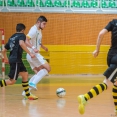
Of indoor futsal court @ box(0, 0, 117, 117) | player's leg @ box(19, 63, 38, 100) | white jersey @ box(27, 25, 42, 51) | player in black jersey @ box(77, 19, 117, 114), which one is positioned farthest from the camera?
indoor futsal court @ box(0, 0, 117, 117)

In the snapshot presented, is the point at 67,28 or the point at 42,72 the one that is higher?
the point at 42,72

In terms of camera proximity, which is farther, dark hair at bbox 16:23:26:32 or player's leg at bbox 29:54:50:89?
player's leg at bbox 29:54:50:89

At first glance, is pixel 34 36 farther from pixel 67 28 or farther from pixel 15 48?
pixel 67 28

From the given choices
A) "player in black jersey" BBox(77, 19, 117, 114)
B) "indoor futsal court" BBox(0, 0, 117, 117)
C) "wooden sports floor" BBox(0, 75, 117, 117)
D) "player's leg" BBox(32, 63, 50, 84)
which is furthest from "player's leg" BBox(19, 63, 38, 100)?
"indoor futsal court" BBox(0, 0, 117, 117)

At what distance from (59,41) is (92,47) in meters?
1.60

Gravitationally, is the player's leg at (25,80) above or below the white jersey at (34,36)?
below

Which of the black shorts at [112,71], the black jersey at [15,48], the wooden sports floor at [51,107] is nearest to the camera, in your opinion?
the black shorts at [112,71]

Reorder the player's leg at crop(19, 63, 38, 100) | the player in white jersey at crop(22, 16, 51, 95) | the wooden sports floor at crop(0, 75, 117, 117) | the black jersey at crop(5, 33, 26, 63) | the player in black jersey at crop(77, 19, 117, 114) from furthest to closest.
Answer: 1. the player in white jersey at crop(22, 16, 51, 95)
2. the player's leg at crop(19, 63, 38, 100)
3. the black jersey at crop(5, 33, 26, 63)
4. the wooden sports floor at crop(0, 75, 117, 117)
5. the player in black jersey at crop(77, 19, 117, 114)

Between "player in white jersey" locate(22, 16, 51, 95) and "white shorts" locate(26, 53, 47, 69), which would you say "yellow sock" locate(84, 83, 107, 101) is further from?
"white shorts" locate(26, 53, 47, 69)

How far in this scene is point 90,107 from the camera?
8.09 meters

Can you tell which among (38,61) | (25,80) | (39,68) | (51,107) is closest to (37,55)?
(38,61)

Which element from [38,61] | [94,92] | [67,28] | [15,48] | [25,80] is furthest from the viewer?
[67,28]

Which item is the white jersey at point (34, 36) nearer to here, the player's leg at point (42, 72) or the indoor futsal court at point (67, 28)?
the player's leg at point (42, 72)

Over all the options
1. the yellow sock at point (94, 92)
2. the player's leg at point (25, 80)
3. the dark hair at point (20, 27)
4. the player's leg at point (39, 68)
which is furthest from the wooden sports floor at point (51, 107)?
the dark hair at point (20, 27)
